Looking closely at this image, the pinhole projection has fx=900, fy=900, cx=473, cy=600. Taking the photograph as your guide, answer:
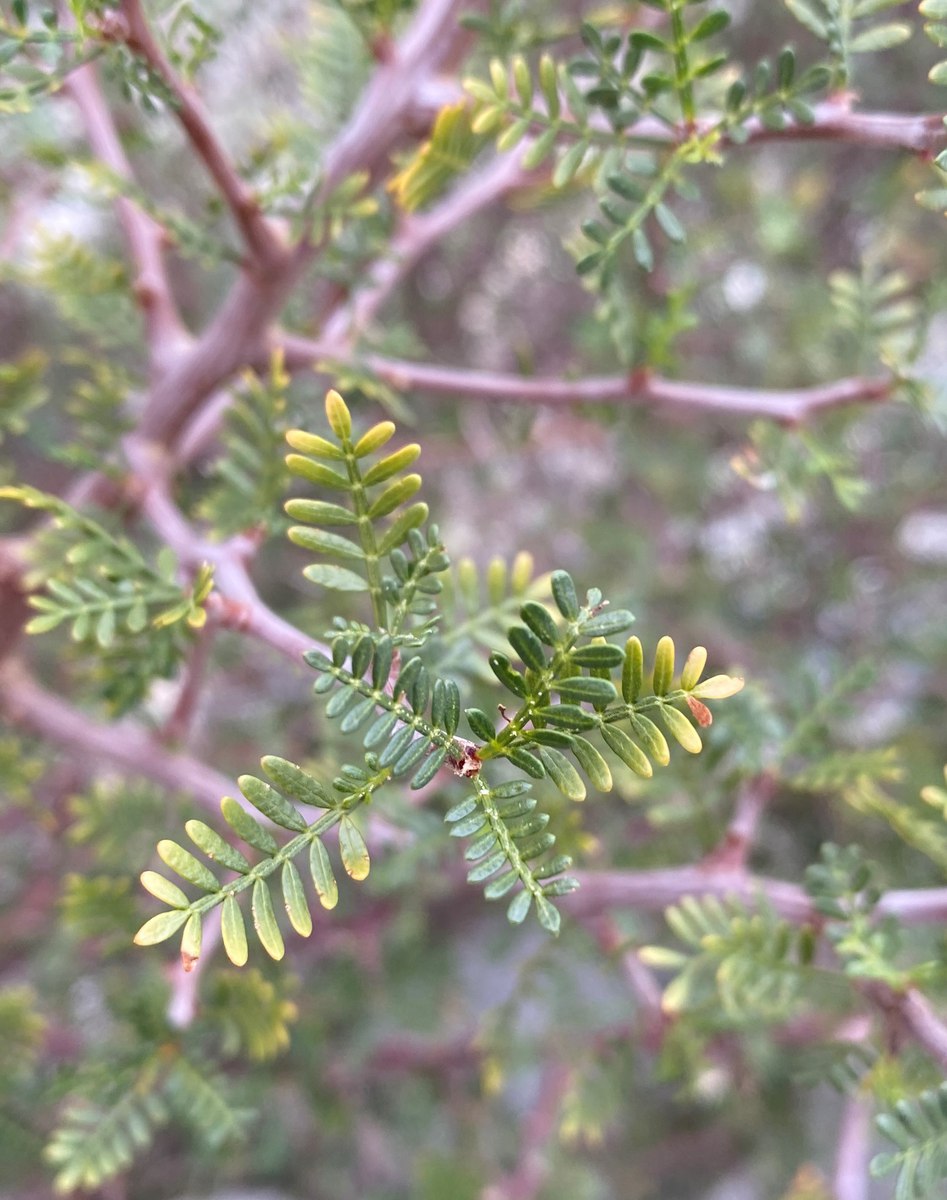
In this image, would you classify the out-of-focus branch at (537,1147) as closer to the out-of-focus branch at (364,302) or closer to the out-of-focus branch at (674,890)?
the out-of-focus branch at (674,890)

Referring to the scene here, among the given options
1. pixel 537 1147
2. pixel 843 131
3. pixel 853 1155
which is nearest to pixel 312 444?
pixel 843 131

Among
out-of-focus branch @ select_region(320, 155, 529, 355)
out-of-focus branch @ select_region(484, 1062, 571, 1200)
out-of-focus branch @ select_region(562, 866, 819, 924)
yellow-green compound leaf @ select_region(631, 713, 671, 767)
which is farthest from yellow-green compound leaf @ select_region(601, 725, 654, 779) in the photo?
out-of-focus branch @ select_region(484, 1062, 571, 1200)

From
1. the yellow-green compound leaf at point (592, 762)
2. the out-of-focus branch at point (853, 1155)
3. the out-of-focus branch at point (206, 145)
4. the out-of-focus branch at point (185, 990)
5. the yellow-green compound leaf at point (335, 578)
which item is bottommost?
the out-of-focus branch at point (853, 1155)

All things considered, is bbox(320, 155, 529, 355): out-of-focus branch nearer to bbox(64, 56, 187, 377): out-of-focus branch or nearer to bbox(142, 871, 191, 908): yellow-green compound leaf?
bbox(64, 56, 187, 377): out-of-focus branch

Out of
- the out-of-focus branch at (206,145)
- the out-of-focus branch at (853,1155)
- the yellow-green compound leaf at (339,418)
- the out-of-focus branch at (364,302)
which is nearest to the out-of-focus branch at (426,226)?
the out-of-focus branch at (364,302)

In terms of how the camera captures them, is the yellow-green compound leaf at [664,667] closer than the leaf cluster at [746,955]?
Yes

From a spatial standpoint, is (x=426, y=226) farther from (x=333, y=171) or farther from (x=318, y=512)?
(x=318, y=512)
